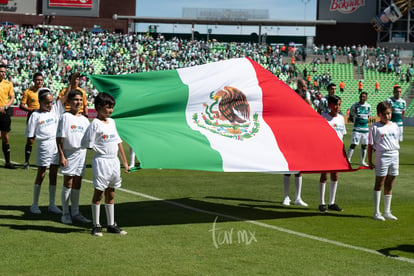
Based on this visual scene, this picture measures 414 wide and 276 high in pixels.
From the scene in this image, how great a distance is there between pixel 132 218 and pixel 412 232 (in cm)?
354

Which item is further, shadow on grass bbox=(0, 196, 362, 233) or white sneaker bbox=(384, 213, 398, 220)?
white sneaker bbox=(384, 213, 398, 220)

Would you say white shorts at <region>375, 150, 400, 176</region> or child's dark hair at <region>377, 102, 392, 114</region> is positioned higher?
child's dark hair at <region>377, 102, 392, 114</region>

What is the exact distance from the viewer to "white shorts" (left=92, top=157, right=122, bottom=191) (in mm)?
7660

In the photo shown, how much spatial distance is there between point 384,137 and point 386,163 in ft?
1.16

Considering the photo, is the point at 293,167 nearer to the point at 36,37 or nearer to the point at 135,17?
the point at 36,37

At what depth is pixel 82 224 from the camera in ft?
27.6

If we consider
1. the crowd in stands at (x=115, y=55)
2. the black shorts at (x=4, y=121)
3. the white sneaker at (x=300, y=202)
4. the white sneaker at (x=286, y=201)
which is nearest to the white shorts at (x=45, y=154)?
the white sneaker at (x=286, y=201)

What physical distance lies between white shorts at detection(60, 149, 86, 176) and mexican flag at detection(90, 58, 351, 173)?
62 cm

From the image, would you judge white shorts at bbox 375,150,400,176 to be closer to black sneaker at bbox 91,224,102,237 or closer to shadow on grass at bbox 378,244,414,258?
shadow on grass at bbox 378,244,414,258

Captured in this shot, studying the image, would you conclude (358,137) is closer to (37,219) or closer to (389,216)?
(389,216)

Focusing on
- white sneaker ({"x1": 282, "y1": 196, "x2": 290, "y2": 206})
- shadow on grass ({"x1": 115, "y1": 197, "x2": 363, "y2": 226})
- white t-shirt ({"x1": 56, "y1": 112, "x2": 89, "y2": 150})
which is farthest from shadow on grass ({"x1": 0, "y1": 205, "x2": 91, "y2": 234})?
white sneaker ({"x1": 282, "y1": 196, "x2": 290, "y2": 206})

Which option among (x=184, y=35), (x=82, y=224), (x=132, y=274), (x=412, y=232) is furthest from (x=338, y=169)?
(x=184, y=35)

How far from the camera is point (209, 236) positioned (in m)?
7.80

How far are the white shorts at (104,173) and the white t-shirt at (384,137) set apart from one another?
368 centimetres
